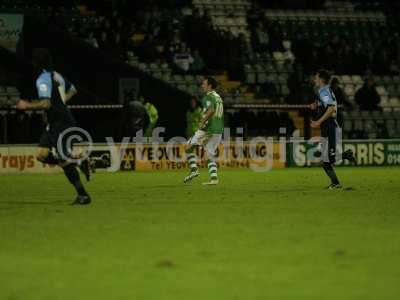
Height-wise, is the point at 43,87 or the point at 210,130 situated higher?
the point at 43,87

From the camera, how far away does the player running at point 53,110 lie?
48.6 feet

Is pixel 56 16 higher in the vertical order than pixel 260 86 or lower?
higher

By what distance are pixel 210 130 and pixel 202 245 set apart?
468 inches

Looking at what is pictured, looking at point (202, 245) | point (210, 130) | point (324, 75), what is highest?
point (324, 75)

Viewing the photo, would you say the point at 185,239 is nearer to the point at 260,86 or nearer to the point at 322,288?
the point at 322,288

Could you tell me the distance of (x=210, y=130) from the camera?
21906mm

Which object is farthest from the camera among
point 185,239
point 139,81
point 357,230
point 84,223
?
point 139,81

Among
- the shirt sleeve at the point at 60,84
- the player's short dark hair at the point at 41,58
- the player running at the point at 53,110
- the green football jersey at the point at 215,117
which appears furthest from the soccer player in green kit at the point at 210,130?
the player's short dark hair at the point at 41,58

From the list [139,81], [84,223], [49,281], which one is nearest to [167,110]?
[139,81]

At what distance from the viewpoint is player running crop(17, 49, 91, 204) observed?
14805 mm

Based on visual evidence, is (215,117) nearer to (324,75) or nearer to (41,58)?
(324,75)

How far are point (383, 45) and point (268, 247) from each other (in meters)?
29.0

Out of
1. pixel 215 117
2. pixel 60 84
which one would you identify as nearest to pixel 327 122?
pixel 215 117

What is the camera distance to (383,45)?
37.8 metres
